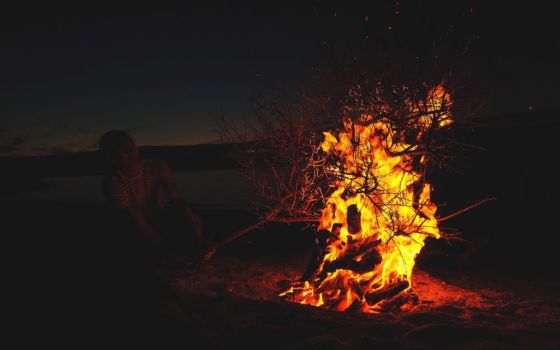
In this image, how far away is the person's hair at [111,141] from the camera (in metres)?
6.05

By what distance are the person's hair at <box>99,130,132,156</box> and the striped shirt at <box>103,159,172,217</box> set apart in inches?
12.8

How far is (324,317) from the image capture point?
4145mm

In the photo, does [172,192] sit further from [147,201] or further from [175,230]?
[175,230]

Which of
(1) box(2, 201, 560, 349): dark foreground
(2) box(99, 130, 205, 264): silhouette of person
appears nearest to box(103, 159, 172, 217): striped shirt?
(2) box(99, 130, 205, 264): silhouette of person

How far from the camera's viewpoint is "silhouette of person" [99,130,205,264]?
237 inches

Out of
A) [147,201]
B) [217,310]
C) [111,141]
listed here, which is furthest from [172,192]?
[217,310]

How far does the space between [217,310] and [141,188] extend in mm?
2777

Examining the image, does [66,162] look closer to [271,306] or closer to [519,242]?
[271,306]

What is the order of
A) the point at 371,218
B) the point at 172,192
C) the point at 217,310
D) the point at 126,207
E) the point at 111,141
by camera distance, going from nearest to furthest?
the point at 217,310, the point at 371,218, the point at 111,141, the point at 126,207, the point at 172,192

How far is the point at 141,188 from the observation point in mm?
6336

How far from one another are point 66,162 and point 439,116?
10.9 metres

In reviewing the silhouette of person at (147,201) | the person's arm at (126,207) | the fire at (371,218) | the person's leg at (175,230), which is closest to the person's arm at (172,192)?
the silhouette of person at (147,201)

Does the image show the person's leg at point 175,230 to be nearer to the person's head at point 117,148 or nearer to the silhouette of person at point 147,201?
the silhouette of person at point 147,201

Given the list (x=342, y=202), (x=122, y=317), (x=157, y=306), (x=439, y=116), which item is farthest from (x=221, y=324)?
(x=439, y=116)
